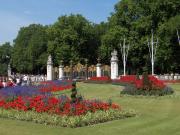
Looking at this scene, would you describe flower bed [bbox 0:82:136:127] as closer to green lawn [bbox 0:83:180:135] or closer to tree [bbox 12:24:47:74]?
green lawn [bbox 0:83:180:135]

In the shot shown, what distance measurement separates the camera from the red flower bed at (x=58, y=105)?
17891mm

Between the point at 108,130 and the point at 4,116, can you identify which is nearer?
the point at 108,130

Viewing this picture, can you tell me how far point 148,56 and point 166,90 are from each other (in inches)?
1742

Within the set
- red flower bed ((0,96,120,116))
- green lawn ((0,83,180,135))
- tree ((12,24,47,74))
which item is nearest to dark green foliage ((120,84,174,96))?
green lawn ((0,83,180,135))

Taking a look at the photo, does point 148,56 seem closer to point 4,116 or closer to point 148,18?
point 148,18

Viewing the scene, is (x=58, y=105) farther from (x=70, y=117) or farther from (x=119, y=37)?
(x=119, y=37)

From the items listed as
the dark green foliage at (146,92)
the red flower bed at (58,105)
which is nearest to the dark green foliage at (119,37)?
the dark green foliage at (146,92)

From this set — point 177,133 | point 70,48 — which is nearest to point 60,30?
point 70,48

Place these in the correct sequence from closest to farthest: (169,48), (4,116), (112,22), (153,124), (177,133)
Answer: (177,133) < (153,124) < (4,116) < (169,48) < (112,22)

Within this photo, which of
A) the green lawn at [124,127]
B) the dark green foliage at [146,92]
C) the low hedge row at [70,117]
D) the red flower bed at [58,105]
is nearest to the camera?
the green lawn at [124,127]

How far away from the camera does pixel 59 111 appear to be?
59.6ft

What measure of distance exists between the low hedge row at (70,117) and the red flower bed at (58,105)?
0.90ft

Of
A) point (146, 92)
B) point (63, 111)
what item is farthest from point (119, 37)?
point (63, 111)

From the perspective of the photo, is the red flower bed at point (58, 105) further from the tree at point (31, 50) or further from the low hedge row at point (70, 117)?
the tree at point (31, 50)
